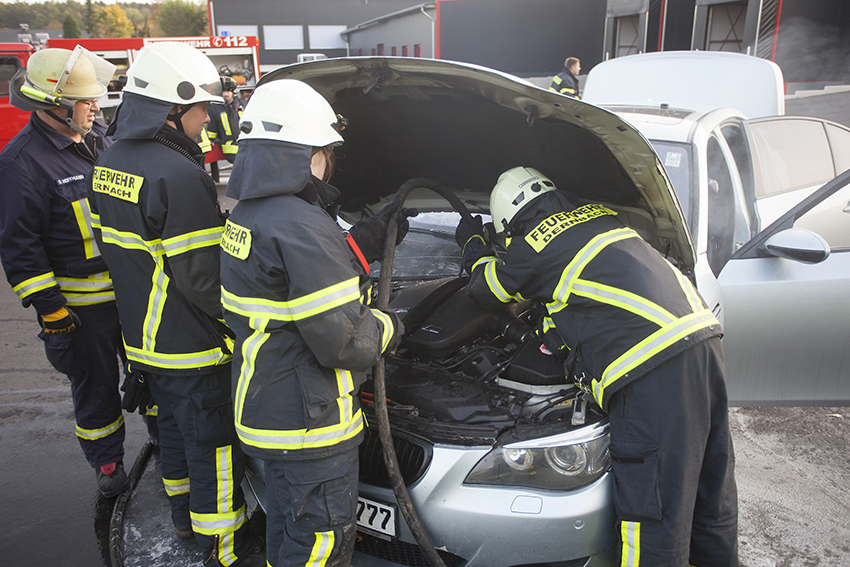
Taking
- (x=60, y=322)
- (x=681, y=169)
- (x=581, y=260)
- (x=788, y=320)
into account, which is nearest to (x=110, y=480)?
(x=60, y=322)

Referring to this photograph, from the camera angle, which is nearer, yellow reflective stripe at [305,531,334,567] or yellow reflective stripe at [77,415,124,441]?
yellow reflective stripe at [305,531,334,567]

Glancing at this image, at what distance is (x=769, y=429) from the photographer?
3270 millimetres

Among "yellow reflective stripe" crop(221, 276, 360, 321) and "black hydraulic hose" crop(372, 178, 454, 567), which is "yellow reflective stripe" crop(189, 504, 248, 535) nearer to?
"black hydraulic hose" crop(372, 178, 454, 567)

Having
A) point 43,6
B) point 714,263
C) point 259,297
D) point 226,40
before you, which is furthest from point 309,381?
point 43,6

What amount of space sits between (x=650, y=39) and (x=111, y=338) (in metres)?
13.5

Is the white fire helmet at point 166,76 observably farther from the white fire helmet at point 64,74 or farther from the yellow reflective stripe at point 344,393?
the yellow reflective stripe at point 344,393

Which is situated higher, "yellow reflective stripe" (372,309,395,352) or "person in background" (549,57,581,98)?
"person in background" (549,57,581,98)

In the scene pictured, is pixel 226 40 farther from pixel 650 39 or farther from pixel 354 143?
pixel 354 143

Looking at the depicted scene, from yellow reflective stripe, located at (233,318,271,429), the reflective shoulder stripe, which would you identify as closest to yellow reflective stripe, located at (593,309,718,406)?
yellow reflective stripe, located at (233,318,271,429)

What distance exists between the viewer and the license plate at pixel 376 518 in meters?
1.90

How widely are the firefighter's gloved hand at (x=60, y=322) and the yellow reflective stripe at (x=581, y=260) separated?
217 centimetres

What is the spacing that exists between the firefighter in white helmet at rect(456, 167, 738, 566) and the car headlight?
84 mm

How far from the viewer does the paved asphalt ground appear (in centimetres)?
246

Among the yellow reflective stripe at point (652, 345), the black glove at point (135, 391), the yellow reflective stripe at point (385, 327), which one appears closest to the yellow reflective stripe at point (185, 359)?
the black glove at point (135, 391)
